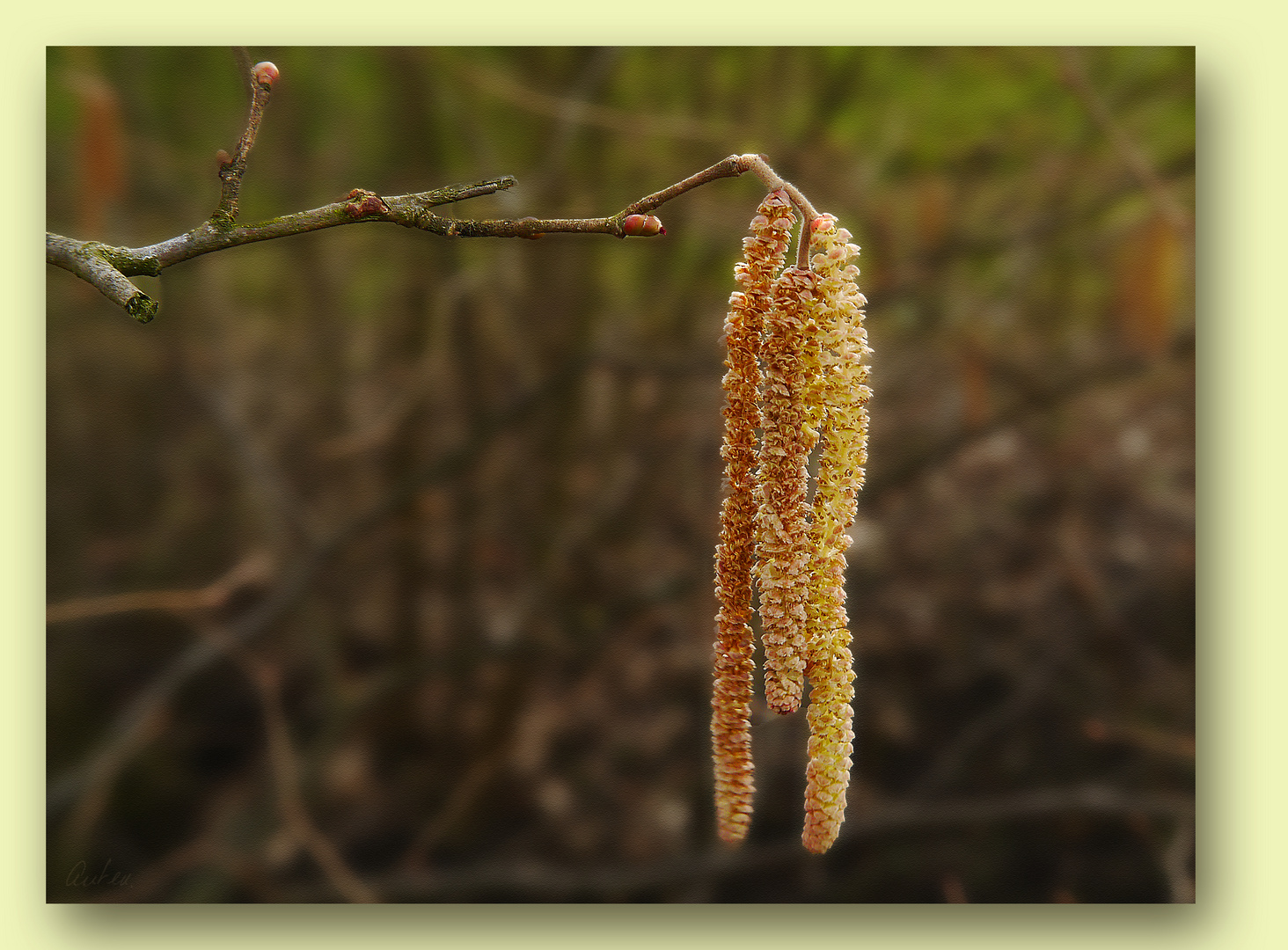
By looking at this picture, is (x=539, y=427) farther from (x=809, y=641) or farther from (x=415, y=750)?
(x=809, y=641)

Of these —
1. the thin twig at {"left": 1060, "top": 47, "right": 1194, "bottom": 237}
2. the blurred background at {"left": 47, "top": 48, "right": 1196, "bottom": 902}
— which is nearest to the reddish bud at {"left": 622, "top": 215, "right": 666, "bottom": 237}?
the blurred background at {"left": 47, "top": 48, "right": 1196, "bottom": 902}

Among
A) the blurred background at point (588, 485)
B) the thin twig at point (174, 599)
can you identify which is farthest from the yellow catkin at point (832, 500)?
the thin twig at point (174, 599)

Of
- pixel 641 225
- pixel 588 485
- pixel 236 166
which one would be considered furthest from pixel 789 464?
pixel 588 485

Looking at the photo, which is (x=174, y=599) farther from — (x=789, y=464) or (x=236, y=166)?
(x=789, y=464)

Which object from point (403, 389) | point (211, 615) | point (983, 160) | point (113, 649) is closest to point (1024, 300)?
point (983, 160)

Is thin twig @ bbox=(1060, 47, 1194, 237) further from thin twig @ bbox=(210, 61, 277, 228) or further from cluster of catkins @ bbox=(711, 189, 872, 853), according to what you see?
thin twig @ bbox=(210, 61, 277, 228)

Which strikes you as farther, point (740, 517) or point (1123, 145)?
point (1123, 145)

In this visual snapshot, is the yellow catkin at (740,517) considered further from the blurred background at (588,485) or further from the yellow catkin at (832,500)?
the blurred background at (588,485)
